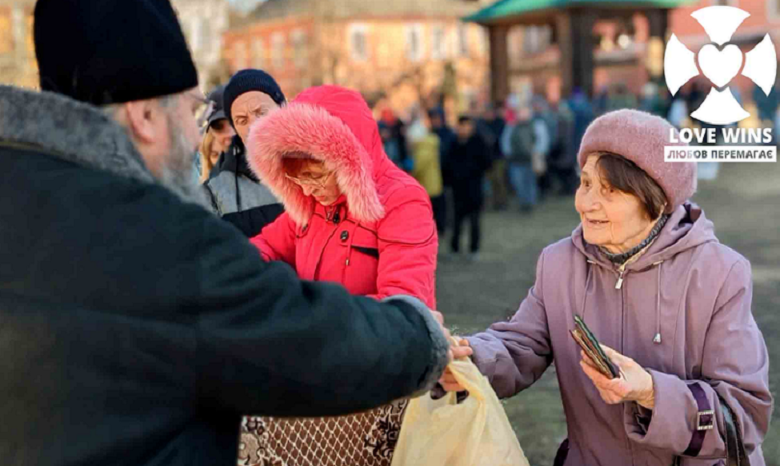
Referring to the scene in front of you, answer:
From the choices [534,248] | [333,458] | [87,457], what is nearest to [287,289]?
[87,457]

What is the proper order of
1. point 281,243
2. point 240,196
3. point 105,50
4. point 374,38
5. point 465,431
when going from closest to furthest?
point 105,50 → point 465,431 → point 281,243 → point 240,196 → point 374,38

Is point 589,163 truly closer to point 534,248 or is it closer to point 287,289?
point 287,289

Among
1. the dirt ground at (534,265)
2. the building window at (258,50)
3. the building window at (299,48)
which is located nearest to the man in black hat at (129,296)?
the dirt ground at (534,265)

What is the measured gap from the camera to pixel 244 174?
4.04 m

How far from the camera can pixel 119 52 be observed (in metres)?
1.55

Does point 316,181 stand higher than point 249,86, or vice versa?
point 249,86

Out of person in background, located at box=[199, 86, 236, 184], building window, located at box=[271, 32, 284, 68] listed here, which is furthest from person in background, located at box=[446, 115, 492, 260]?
building window, located at box=[271, 32, 284, 68]

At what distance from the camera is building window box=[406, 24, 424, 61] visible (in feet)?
180

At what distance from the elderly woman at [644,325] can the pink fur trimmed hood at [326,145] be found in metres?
0.58

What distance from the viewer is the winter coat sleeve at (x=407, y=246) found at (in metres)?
2.74

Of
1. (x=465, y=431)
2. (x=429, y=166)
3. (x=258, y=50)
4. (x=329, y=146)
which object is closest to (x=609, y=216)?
(x=465, y=431)

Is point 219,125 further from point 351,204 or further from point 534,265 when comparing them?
point 534,265

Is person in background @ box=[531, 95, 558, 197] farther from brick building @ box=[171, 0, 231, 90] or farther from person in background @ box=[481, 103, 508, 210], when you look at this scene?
brick building @ box=[171, 0, 231, 90]

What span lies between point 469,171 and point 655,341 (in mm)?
9371
